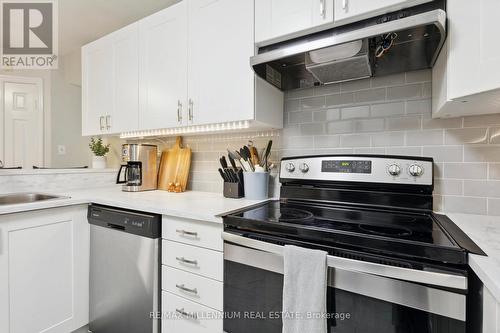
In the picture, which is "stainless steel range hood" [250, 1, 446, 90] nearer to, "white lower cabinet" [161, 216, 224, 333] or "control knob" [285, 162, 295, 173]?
"control knob" [285, 162, 295, 173]

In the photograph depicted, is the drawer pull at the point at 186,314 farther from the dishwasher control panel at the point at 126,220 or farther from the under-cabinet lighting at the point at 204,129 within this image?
the under-cabinet lighting at the point at 204,129

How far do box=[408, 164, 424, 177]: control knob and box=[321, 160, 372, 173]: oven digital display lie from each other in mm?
172

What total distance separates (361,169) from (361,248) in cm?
57

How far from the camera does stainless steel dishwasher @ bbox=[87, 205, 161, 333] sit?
1318 mm

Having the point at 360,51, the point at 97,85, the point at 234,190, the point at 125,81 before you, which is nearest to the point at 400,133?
the point at 360,51

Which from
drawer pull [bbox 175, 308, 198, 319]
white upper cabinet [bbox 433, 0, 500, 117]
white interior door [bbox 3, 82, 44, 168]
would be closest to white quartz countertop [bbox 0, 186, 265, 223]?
drawer pull [bbox 175, 308, 198, 319]

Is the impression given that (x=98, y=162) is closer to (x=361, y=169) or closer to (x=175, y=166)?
(x=175, y=166)

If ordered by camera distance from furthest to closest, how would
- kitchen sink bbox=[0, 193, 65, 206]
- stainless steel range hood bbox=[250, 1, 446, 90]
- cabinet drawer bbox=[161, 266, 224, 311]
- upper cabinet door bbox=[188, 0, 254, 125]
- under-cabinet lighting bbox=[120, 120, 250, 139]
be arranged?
kitchen sink bbox=[0, 193, 65, 206]
under-cabinet lighting bbox=[120, 120, 250, 139]
upper cabinet door bbox=[188, 0, 254, 125]
cabinet drawer bbox=[161, 266, 224, 311]
stainless steel range hood bbox=[250, 1, 446, 90]

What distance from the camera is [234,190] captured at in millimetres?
1633

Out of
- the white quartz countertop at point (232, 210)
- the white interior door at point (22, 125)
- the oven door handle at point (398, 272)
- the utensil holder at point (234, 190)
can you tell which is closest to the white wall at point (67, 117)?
the white interior door at point (22, 125)

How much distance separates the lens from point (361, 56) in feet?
3.79

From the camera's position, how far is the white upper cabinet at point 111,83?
1928 mm

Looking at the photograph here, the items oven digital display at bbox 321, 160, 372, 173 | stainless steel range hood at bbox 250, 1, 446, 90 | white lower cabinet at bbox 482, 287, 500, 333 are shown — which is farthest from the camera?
oven digital display at bbox 321, 160, 372, 173

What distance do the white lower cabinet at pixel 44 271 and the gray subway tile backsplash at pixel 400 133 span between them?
130cm
